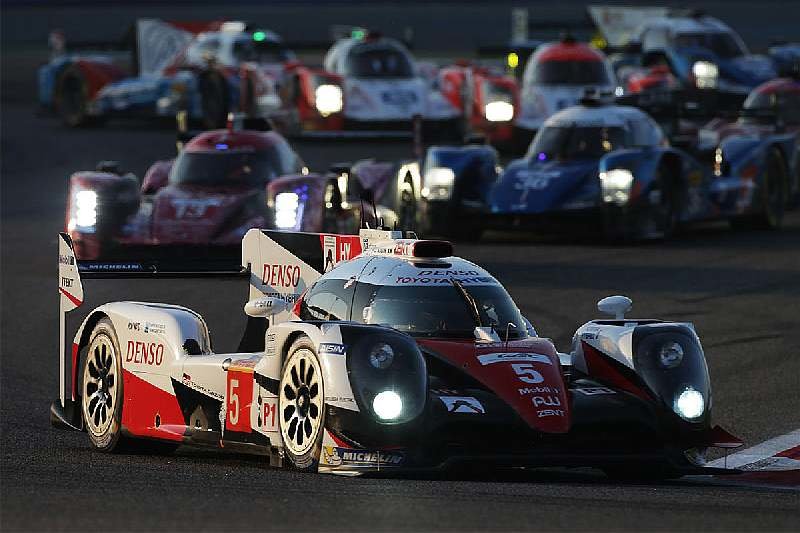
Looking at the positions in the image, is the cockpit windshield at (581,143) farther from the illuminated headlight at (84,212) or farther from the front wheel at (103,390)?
the front wheel at (103,390)

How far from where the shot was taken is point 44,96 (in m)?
37.2

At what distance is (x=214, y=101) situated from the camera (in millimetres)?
32719

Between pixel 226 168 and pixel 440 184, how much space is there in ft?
7.91

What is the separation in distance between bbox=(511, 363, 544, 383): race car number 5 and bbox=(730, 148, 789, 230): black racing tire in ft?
44.6

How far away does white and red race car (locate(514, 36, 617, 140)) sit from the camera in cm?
3002

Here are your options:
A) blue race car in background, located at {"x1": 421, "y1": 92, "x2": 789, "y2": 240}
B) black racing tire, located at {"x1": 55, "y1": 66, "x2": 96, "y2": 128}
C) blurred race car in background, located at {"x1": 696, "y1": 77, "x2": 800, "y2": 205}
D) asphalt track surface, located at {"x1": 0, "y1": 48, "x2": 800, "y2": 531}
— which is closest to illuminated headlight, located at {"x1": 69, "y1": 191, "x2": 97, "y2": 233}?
asphalt track surface, located at {"x1": 0, "y1": 48, "x2": 800, "y2": 531}

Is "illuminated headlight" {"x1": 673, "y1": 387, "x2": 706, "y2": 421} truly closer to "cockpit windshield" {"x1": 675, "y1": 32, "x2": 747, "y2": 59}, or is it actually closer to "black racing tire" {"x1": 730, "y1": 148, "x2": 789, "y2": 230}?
"black racing tire" {"x1": 730, "y1": 148, "x2": 789, "y2": 230}

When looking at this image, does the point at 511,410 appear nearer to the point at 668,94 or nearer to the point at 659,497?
the point at 659,497

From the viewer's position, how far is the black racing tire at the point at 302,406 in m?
9.52

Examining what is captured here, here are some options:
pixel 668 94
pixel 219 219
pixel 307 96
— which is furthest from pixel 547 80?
pixel 219 219

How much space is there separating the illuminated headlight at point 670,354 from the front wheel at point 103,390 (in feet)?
10.0

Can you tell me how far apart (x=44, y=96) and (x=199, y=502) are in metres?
29.9

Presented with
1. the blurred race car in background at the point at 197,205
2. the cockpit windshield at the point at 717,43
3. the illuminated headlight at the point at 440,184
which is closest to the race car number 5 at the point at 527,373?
the blurred race car in background at the point at 197,205

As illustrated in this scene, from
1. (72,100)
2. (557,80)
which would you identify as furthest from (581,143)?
(72,100)
